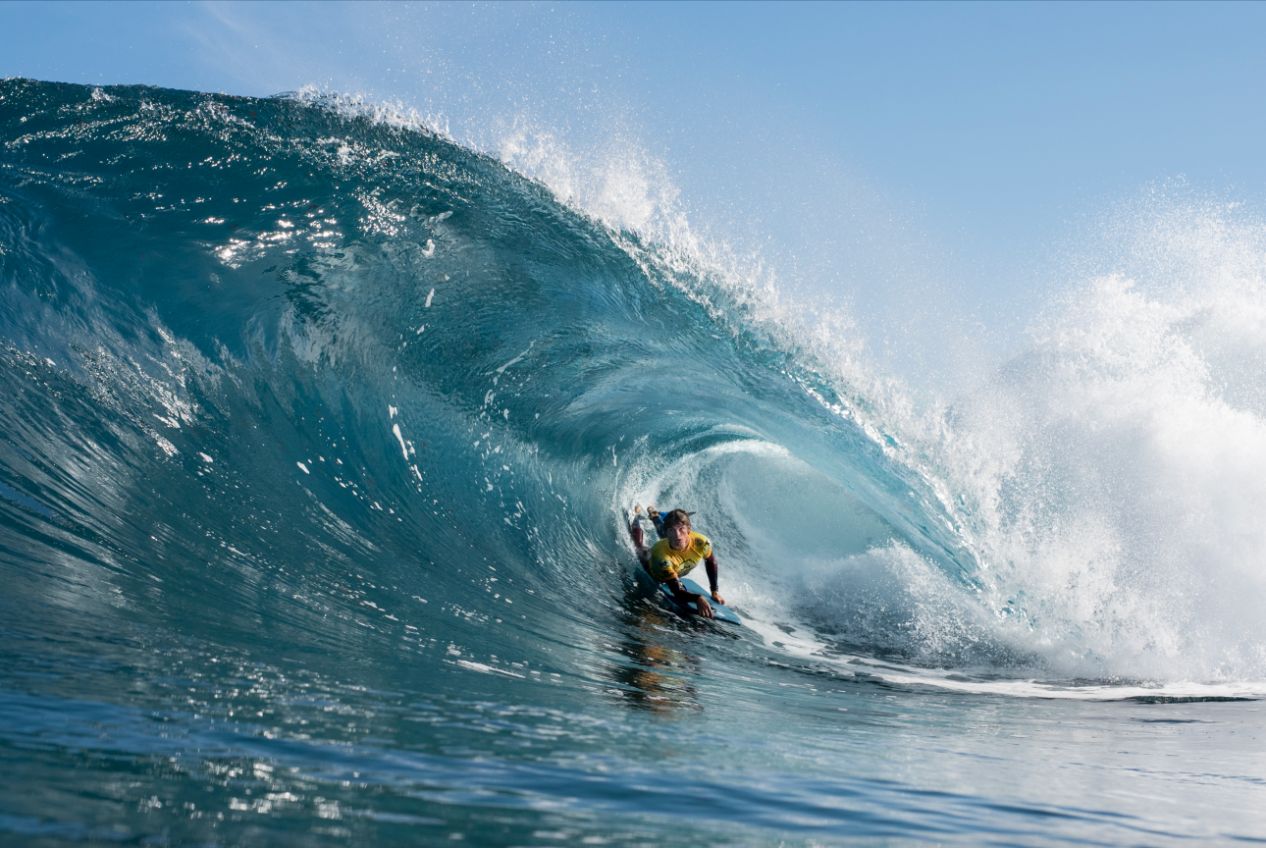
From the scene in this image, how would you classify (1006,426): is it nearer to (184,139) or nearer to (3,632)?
(184,139)

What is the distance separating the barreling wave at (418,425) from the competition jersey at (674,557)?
47cm

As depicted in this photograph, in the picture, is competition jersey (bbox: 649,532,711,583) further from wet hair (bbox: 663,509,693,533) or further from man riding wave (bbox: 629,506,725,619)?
wet hair (bbox: 663,509,693,533)

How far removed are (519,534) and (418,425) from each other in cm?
137

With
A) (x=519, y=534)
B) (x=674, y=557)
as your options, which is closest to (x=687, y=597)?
(x=674, y=557)

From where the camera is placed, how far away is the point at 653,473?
12422 mm

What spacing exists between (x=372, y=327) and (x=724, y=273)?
379 centimetres

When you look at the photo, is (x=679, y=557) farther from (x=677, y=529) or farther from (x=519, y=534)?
(x=519, y=534)

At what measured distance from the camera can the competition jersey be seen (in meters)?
8.75

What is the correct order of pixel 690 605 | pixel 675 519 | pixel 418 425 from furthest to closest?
pixel 675 519 → pixel 418 425 → pixel 690 605

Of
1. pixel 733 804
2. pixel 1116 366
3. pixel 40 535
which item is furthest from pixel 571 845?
pixel 1116 366

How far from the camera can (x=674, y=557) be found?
348 inches

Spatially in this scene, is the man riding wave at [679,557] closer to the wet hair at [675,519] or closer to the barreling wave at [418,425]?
the wet hair at [675,519]

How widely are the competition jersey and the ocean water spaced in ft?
1.12

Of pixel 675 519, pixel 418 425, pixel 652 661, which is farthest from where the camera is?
pixel 675 519
